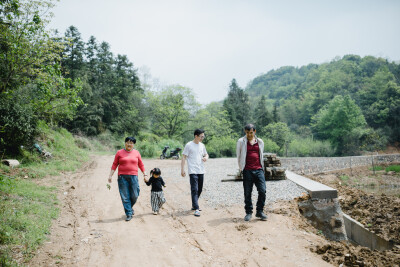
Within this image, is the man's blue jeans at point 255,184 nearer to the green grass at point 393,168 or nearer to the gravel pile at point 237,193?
the gravel pile at point 237,193

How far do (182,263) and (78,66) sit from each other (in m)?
39.1

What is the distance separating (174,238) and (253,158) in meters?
2.24

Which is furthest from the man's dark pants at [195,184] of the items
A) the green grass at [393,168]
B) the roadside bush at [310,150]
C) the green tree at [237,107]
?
the roadside bush at [310,150]

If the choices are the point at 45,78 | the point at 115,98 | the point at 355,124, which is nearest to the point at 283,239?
the point at 45,78

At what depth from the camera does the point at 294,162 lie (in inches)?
895

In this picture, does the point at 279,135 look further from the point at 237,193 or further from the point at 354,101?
the point at 237,193

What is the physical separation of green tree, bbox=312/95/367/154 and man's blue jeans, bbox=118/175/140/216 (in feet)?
169

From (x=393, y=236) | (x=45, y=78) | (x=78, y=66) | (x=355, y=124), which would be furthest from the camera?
(x=355, y=124)

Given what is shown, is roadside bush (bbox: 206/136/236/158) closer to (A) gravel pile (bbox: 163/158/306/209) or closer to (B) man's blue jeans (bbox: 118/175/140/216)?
(A) gravel pile (bbox: 163/158/306/209)

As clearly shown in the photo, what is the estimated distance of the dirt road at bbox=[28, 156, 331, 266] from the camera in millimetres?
3779

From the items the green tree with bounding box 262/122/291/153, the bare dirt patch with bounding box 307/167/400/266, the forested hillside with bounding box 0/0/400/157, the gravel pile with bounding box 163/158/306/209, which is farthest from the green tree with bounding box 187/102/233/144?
the bare dirt patch with bounding box 307/167/400/266

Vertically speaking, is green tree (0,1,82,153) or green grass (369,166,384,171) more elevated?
green tree (0,1,82,153)

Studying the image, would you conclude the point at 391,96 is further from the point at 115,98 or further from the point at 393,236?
the point at 393,236

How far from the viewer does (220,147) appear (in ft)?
131
